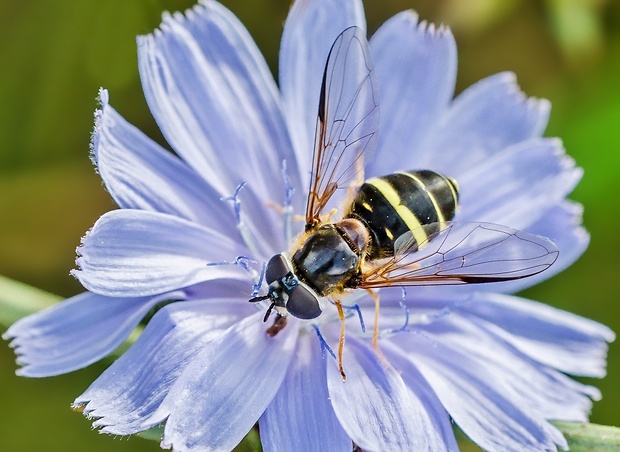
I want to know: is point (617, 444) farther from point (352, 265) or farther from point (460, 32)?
point (460, 32)

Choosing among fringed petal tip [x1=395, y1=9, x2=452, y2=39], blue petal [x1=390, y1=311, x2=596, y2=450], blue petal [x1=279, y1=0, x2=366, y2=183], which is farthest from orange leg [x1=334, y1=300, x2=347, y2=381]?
fringed petal tip [x1=395, y1=9, x2=452, y2=39]

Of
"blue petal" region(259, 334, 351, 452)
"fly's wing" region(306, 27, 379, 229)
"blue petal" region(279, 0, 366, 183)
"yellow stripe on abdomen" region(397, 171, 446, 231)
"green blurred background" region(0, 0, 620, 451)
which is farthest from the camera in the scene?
"green blurred background" region(0, 0, 620, 451)

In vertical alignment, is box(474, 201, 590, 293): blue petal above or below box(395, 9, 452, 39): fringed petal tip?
below

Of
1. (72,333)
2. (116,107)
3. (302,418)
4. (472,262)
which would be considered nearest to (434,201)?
(472,262)

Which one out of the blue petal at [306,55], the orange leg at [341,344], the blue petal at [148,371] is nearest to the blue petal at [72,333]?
the blue petal at [148,371]

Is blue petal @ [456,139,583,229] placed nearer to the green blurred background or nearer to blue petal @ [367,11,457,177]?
blue petal @ [367,11,457,177]

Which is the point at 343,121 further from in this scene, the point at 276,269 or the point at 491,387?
the point at 491,387

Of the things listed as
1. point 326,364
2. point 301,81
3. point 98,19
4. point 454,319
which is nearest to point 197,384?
point 326,364

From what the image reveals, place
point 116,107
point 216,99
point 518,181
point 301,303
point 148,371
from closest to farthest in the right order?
point 148,371 → point 301,303 → point 216,99 → point 518,181 → point 116,107
